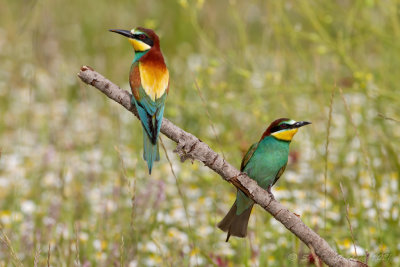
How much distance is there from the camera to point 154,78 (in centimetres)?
168

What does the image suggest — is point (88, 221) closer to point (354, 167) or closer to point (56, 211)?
point (56, 211)

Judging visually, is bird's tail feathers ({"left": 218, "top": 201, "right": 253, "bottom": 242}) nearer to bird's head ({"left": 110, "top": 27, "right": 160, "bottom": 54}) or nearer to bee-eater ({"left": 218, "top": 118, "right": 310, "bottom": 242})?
bee-eater ({"left": 218, "top": 118, "right": 310, "bottom": 242})

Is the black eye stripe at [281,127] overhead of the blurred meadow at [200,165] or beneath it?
overhead

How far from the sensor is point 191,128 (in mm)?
4246

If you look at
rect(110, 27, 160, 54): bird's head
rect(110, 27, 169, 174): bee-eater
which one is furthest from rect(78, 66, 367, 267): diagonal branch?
rect(110, 27, 160, 54): bird's head

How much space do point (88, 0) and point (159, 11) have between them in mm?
972

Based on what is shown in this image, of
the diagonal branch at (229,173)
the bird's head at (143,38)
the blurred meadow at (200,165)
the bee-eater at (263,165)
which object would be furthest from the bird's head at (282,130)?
the bird's head at (143,38)

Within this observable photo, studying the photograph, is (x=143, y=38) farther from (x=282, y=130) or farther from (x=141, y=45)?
(x=282, y=130)

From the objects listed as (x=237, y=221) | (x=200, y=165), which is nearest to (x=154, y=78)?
(x=237, y=221)

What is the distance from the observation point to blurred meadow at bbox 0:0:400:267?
99.1 inches

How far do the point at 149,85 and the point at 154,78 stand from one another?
0.03 m

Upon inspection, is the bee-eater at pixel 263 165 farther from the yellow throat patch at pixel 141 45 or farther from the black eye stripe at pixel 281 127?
the yellow throat patch at pixel 141 45

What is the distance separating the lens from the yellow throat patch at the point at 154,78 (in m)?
1.67

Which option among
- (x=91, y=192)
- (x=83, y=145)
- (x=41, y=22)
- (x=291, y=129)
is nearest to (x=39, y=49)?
(x=41, y=22)
